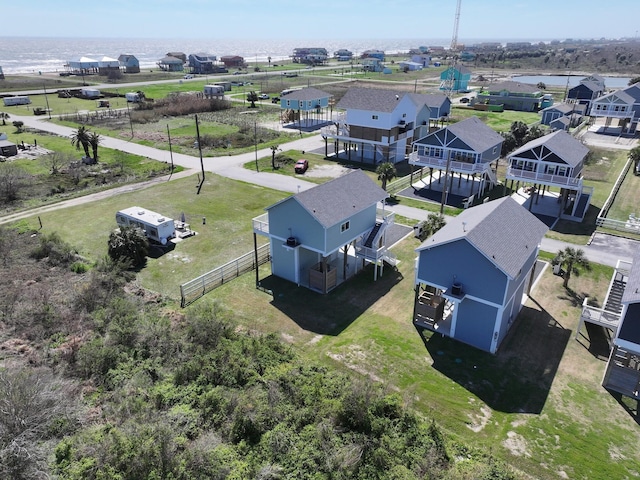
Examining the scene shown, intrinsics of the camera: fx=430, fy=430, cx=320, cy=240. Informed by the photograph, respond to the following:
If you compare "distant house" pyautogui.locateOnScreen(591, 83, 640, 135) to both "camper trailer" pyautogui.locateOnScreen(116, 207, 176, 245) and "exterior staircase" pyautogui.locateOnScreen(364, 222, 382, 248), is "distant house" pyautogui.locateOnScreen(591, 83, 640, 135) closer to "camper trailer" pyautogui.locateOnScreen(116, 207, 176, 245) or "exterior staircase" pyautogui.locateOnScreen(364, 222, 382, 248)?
"exterior staircase" pyautogui.locateOnScreen(364, 222, 382, 248)

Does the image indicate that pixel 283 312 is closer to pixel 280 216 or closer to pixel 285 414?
pixel 280 216

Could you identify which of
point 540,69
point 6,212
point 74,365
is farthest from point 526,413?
point 540,69

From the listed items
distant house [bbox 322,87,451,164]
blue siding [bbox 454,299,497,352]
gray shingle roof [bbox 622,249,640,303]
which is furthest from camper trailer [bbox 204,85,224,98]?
gray shingle roof [bbox 622,249,640,303]

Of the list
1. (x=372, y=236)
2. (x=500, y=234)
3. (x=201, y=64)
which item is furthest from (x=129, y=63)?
(x=500, y=234)

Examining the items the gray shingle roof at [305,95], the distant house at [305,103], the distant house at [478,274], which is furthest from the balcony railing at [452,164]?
the gray shingle roof at [305,95]

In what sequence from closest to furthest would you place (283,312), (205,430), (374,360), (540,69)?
(205,430) < (374,360) < (283,312) < (540,69)

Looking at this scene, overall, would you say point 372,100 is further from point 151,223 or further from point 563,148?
point 151,223

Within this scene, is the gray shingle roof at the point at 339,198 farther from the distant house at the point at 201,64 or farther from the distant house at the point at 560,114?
the distant house at the point at 201,64
